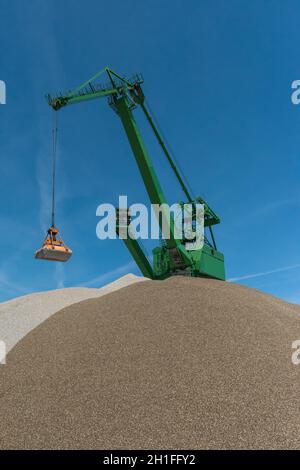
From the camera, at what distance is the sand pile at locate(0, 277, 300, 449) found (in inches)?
212

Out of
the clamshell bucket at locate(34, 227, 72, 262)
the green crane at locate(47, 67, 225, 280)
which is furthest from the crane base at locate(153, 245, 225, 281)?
the clamshell bucket at locate(34, 227, 72, 262)

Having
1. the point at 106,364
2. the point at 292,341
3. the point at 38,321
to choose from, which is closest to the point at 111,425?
the point at 106,364

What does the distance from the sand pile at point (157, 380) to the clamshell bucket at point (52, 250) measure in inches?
74.8

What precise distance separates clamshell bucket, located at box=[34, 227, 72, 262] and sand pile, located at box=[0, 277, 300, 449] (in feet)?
6.23

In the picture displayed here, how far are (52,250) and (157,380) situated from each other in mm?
5416

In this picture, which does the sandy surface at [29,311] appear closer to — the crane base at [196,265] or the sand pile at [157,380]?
the sand pile at [157,380]

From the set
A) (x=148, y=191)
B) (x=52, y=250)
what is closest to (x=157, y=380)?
(x=52, y=250)

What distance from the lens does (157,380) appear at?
650cm

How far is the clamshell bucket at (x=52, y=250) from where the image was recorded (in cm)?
1030

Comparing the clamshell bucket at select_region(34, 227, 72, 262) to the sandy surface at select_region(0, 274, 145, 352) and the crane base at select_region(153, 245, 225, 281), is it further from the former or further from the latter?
the crane base at select_region(153, 245, 225, 281)

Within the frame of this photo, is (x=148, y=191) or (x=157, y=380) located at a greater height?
(x=148, y=191)

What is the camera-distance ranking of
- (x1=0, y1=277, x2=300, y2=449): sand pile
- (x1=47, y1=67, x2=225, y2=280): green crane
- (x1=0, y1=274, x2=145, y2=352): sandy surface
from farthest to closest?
(x1=47, y1=67, x2=225, y2=280): green crane → (x1=0, y1=274, x2=145, y2=352): sandy surface → (x1=0, y1=277, x2=300, y2=449): sand pile

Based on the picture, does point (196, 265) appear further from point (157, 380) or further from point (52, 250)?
point (157, 380)

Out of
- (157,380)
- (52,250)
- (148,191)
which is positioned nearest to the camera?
(157,380)
